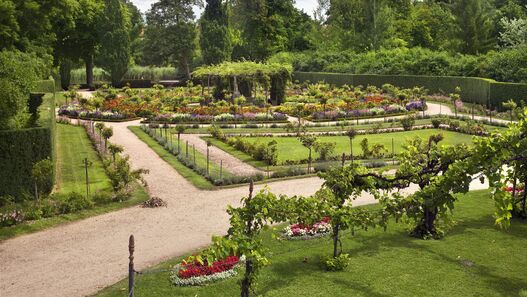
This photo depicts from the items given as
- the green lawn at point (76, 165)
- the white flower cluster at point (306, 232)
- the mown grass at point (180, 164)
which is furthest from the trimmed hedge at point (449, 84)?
the white flower cluster at point (306, 232)

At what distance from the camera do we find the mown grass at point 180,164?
20.6 m

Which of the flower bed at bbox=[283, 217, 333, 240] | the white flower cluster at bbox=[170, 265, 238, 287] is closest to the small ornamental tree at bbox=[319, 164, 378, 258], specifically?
the white flower cluster at bbox=[170, 265, 238, 287]

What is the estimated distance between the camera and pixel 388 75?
57.8 metres

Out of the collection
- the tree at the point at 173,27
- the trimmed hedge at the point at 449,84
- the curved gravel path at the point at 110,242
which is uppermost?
the tree at the point at 173,27

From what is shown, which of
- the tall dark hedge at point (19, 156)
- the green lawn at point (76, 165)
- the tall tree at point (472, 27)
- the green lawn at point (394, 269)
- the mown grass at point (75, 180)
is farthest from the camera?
the tall tree at point (472, 27)

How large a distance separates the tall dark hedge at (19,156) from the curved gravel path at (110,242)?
116 inches

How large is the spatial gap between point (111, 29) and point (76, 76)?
13455mm

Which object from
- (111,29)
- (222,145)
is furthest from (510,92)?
(111,29)

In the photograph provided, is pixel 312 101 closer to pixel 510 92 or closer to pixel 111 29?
pixel 510 92

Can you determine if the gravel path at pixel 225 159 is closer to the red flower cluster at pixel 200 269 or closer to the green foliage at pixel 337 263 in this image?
the red flower cluster at pixel 200 269

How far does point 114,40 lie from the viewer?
228ft

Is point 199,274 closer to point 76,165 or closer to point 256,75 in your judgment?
point 76,165

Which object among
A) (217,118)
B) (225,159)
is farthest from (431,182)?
(217,118)

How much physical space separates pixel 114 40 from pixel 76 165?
48.9 metres
